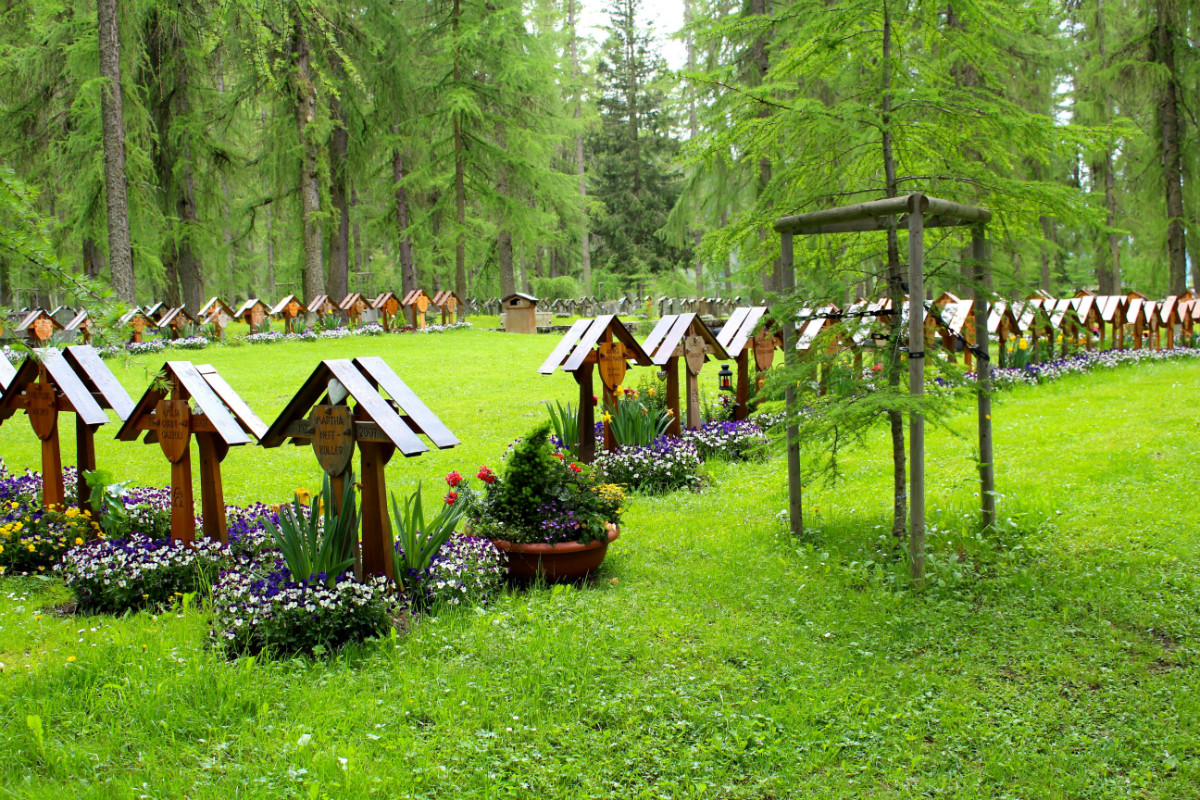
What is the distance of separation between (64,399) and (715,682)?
4809mm

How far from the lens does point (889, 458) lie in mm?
8398

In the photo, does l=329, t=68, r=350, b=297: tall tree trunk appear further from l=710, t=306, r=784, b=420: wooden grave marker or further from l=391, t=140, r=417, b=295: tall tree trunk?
l=710, t=306, r=784, b=420: wooden grave marker

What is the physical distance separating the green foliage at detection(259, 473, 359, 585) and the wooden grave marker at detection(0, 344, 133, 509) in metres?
1.78

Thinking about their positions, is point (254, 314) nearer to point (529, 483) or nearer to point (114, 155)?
point (114, 155)

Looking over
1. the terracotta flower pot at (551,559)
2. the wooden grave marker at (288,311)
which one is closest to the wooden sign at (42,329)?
the wooden grave marker at (288,311)

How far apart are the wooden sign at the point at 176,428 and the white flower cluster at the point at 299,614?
3.46 feet

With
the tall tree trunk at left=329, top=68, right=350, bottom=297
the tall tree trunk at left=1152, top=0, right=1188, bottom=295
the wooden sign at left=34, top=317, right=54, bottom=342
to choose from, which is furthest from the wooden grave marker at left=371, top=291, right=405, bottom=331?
the tall tree trunk at left=1152, top=0, right=1188, bottom=295

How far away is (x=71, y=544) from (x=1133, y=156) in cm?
2448

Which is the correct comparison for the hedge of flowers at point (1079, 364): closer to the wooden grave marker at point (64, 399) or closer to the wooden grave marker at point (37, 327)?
the wooden grave marker at point (64, 399)

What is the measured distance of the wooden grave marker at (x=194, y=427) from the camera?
15.9 feet

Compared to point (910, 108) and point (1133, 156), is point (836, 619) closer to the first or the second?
point (910, 108)

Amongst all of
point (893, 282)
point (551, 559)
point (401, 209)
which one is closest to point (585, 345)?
point (551, 559)

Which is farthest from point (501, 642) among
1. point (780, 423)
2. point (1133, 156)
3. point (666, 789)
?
point (1133, 156)

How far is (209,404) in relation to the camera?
4.80 metres
